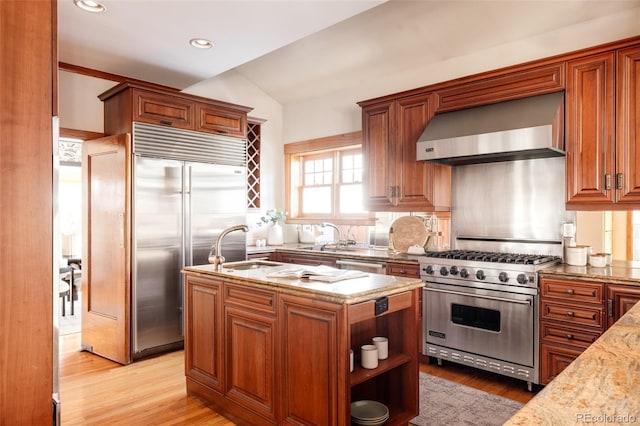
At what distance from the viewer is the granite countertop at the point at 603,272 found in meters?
2.69

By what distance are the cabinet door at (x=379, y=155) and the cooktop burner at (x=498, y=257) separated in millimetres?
811

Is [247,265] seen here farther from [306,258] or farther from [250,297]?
[306,258]

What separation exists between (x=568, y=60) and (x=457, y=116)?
880 millimetres

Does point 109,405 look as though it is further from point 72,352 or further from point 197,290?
point 72,352

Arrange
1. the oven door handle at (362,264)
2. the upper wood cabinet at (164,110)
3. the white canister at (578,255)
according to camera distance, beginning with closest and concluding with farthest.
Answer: the white canister at (578,255)
the upper wood cabinet at (164,110)
the oven door handle at (362,264)

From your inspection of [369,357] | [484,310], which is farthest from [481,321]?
[369,357]

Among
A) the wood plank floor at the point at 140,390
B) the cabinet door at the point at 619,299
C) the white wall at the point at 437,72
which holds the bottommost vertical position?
the wood plank floor at the point at 140,390

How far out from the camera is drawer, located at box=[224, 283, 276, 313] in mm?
2360

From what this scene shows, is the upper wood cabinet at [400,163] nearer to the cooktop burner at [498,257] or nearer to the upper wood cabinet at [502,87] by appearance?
the upper wood cabinet at [502,87]

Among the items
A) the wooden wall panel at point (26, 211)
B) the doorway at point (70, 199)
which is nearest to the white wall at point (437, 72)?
the wooden wall panel at point (26, 211)

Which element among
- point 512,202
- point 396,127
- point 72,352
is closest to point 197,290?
point 72,352

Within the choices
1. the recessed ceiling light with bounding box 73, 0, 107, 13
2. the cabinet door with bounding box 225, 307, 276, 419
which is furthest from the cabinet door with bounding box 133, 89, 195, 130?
the cabinet door with bounding box 225, 307, 276, 419

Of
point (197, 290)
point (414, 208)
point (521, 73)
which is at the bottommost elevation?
point (197, 290)

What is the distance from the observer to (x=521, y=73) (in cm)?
330
